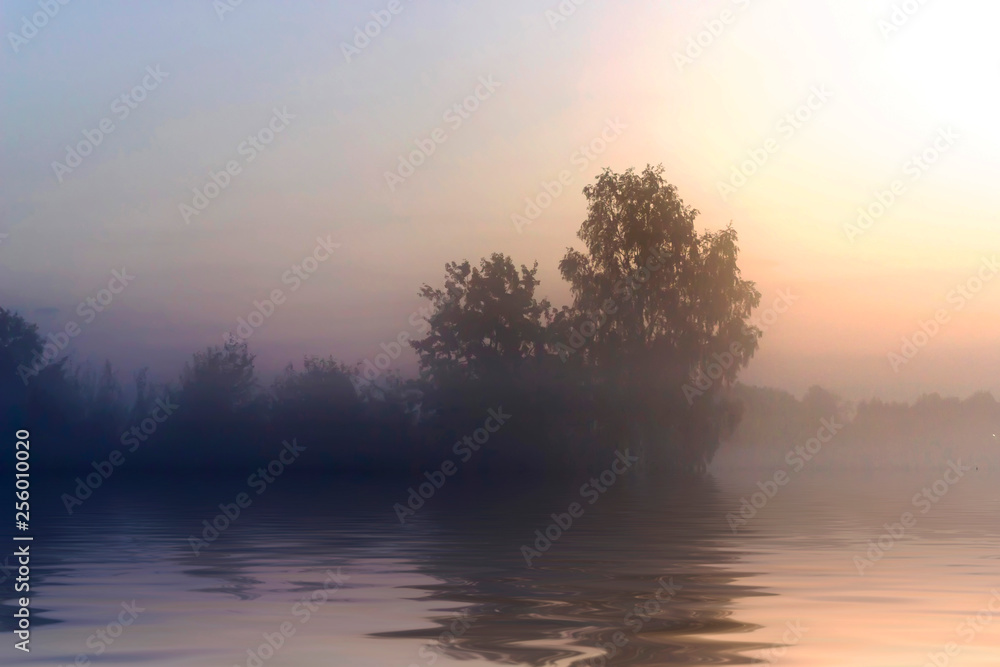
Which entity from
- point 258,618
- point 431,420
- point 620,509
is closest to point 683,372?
point 431,420

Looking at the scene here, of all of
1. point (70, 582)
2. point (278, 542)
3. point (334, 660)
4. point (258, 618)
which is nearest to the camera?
point (334, 660)

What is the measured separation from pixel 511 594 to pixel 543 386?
2292 inches

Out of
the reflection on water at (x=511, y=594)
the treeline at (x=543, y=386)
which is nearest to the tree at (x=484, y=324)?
the treeline at (x=543, y=386)

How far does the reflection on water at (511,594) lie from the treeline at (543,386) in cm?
3643

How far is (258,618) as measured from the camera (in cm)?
1220

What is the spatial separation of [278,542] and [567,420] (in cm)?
4688

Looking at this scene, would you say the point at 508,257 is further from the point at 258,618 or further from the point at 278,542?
the point at 258,618

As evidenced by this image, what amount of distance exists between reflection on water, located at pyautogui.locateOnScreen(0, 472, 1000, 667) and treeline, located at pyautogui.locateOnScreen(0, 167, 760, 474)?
3643 centimetres

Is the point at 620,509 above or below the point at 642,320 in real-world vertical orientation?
below

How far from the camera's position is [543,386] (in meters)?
72.5

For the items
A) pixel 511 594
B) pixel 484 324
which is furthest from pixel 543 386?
pixel 511 594

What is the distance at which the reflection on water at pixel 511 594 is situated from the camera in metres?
10.3

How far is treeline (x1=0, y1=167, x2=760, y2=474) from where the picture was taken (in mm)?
65750

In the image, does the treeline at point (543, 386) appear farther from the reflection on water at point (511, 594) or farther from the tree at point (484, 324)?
the reflection on water at point (511, 594)
